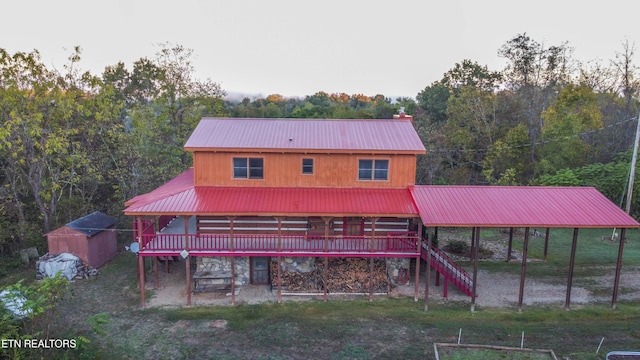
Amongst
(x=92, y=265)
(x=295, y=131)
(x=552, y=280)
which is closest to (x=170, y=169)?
(x=92, y=265)

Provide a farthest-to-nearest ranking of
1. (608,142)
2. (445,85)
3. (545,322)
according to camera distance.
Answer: (445,85) < (608,142) < (545,322)

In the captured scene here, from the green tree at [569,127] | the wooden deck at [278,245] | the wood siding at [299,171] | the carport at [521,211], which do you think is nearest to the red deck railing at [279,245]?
the wooden deck at [278,245]

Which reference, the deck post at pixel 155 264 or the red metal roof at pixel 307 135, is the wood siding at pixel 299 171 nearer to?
the red metal roof at pixel 307 135

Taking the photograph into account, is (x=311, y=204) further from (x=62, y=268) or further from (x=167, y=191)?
(x=62, y=268)

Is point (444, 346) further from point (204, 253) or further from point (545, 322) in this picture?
point (204, 253)

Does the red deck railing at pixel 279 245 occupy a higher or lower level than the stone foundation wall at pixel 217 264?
higher

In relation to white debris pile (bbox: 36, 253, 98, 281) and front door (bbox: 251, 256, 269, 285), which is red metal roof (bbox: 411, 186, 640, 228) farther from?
white debris pile (bbox: 36, 253, 98, 281)
